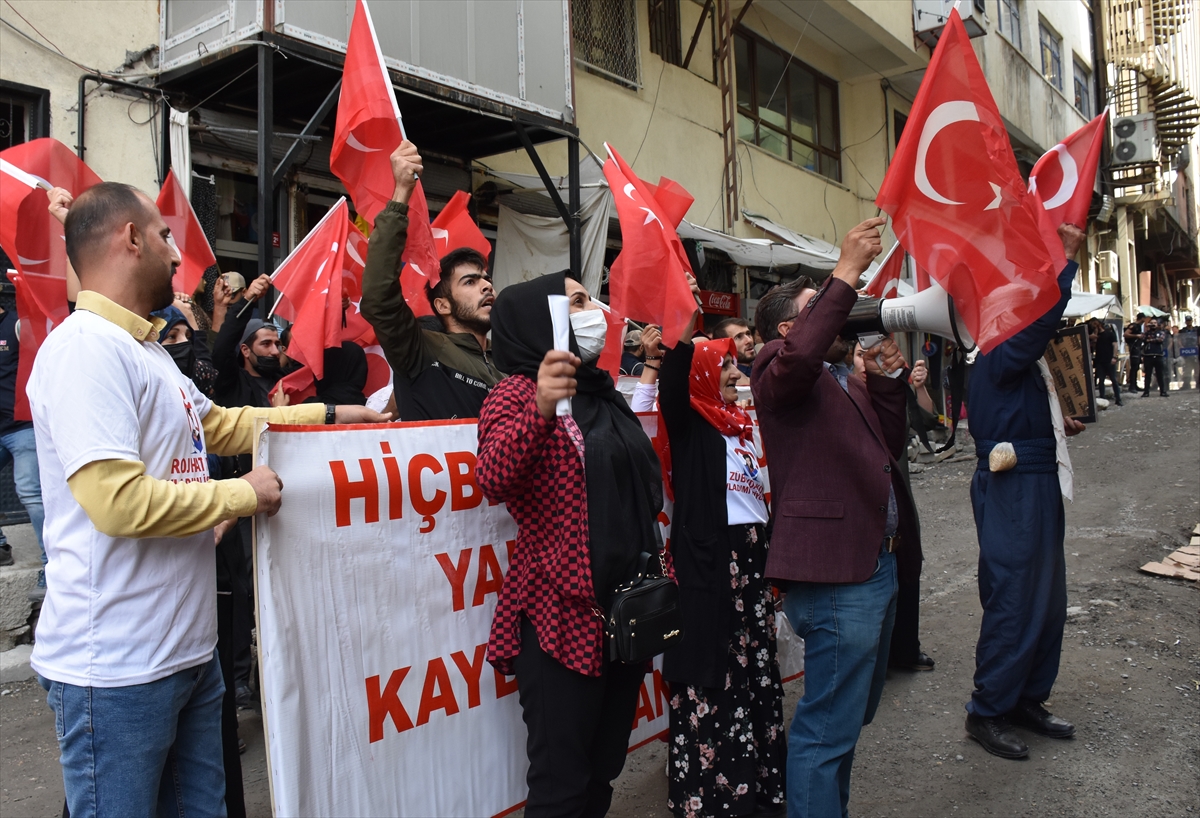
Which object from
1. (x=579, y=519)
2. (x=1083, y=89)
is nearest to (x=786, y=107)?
(x=579, y=519)

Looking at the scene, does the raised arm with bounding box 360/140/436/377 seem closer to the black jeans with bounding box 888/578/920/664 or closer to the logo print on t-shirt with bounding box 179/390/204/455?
the logo print on t-shirt with bounding box 179/390/204/455

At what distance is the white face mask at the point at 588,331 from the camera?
2.63 metres

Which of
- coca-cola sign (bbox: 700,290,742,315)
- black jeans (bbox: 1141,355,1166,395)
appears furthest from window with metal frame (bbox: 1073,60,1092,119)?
coca-cola sign (bbox: 700,290,742,315)

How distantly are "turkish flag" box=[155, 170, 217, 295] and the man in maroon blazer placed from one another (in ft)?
10.8

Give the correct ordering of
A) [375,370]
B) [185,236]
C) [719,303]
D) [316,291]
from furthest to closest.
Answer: [719,303]
[375,370]
[185,236]
[316,291]

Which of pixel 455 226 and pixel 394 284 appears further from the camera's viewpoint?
pixel 455 226

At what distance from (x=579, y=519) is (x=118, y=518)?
3.72ft

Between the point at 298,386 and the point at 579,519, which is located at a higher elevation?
the point at 298,386

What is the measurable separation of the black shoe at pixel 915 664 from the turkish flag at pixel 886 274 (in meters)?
2.49

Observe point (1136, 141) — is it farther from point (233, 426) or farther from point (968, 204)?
point (233, 426)

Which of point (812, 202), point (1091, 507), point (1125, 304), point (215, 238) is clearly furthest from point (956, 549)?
point (1125, 304)

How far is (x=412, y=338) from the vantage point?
344 centimetres

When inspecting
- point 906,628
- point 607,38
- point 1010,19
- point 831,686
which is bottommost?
point 906,628

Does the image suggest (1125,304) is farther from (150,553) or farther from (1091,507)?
(150,553)
